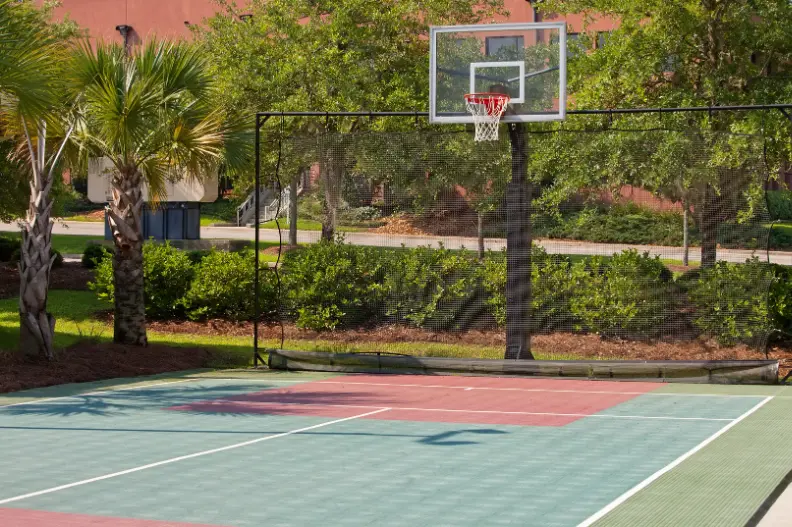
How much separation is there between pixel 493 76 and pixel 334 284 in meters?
4.31

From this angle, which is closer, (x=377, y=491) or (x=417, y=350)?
(x=377, y=491)

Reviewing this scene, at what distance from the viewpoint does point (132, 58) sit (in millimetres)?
18297

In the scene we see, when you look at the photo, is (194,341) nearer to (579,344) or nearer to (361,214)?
(361,214)

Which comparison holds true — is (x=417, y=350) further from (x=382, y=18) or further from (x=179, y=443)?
(x=382, y=18)

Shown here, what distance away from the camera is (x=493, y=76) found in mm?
17875

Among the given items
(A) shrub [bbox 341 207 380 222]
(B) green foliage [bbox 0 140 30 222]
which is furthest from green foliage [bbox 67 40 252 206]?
(B) green foliage [bbox 0 140 30 222]

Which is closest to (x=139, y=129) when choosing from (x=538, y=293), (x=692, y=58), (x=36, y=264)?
(x=36, y=264)

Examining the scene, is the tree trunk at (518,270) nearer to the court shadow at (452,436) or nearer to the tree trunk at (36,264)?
the court shadow at (452,436)

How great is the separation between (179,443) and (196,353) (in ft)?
26.1

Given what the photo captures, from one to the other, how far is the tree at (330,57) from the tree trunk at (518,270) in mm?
9160

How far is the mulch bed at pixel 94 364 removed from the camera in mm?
16031

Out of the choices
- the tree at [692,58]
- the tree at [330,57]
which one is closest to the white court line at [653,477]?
the tree at [692,58]

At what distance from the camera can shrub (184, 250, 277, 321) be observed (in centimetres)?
2209

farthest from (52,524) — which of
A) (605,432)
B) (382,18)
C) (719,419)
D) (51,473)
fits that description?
(382,18)
